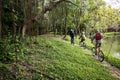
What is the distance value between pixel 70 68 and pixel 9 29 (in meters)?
5.38

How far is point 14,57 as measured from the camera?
1166 centimetres

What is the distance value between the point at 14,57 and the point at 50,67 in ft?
6.06

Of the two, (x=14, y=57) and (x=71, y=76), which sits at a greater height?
(x=14, y=57)

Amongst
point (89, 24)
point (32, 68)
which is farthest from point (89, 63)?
point (89, 24)

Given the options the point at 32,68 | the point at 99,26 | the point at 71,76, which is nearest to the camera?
the point at 32,68

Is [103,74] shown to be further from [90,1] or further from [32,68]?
[90,1]

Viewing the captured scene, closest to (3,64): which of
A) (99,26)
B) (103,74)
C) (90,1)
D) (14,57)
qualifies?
(14,57)

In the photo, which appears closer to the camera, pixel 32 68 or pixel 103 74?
pixel 32 68

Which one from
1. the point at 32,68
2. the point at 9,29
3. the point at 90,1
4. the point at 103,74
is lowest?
the point at 103,74

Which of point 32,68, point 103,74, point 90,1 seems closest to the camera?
point 32,68

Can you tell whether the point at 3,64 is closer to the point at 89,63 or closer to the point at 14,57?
the point at 14,57

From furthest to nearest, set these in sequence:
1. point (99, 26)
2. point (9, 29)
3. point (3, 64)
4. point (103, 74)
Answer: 1. point (99, 26)
2. point (9, 29)
3. point (103, 74)
4. point (3, 64)

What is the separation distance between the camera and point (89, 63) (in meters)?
16.7

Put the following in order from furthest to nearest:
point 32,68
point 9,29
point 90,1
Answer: point 90,1
point 9,29
point 32,68
